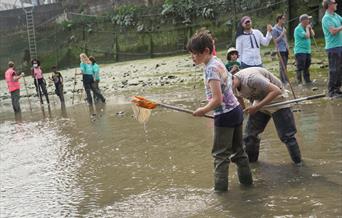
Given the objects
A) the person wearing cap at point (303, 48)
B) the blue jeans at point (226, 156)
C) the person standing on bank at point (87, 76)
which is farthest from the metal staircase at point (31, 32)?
the blue jeans at point (226, 156)

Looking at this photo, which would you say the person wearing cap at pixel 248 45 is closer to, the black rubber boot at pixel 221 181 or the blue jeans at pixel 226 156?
the blue jeans at pixel 226 156

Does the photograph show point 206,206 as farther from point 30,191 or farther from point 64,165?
point 64,165

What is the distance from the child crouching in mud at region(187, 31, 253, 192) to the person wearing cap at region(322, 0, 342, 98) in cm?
549

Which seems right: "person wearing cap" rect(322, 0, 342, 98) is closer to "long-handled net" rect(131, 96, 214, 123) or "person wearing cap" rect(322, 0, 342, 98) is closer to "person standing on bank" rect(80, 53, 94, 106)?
"long-handled net" rect(131, 96, 214, 123)

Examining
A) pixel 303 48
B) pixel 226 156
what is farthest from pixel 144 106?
pixel 303 48

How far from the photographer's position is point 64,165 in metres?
8.16

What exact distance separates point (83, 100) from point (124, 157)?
11.2 meters

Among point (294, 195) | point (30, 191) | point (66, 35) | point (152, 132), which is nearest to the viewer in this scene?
point (294, 195)

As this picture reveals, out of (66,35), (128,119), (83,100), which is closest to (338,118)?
(128,119)

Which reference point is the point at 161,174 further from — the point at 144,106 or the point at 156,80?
the point at 156,80

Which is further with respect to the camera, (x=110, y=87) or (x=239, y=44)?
(x=110, y=87)

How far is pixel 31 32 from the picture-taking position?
4084 centimetres

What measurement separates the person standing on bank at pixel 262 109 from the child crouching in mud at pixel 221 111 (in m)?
0.43

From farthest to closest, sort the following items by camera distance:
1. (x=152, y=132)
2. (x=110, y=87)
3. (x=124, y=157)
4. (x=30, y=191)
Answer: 1. (x=110, y=87)
2. (x=152, y=132)
3. (x=124, y=157)
4. (x=30, y=191)
